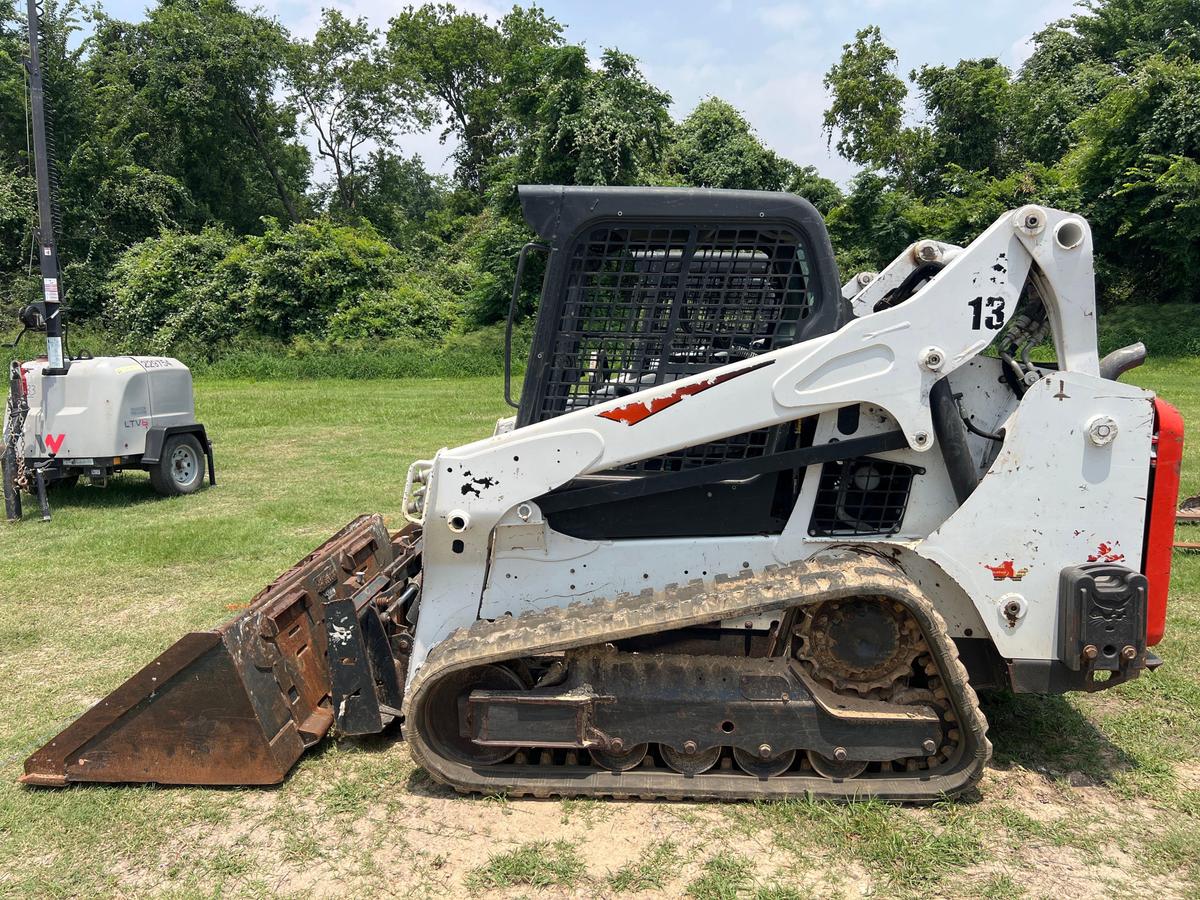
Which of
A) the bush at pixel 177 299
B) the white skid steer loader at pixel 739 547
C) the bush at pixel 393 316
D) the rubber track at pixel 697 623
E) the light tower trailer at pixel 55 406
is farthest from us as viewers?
the bush at pixel 393 316

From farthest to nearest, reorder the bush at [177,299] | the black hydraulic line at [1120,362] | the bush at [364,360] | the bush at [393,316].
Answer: the bush at [393,316]
the bush at [177,299]
the bush at [364,360]
the black hydraulic line at [1120,362]

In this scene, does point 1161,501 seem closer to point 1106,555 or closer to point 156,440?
point 1106,555

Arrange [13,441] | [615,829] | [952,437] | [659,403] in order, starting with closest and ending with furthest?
[615,829] → [659,403] → [952,437] → [13,441]

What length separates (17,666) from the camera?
16.5 feet

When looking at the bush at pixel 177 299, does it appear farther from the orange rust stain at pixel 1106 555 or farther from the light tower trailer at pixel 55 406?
the orange rust stain at pixel 1106 555

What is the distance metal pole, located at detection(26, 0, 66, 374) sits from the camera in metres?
8.31

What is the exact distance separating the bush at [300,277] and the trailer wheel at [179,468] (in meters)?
16.9

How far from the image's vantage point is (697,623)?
3.32m

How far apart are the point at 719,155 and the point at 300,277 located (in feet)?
48.8

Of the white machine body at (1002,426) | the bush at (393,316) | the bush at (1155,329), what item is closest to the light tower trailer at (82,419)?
the white machine body at (1002,426)

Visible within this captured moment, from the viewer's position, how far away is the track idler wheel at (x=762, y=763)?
11.5ft

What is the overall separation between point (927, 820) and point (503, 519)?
2.01m

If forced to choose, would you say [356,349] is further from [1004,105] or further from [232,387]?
[1004,105]

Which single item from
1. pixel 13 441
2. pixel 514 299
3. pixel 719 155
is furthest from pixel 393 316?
pixel 514 299
